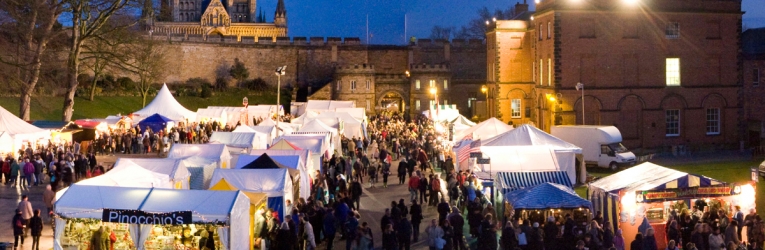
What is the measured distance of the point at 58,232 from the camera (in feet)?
37.9

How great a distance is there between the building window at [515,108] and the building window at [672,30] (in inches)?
343

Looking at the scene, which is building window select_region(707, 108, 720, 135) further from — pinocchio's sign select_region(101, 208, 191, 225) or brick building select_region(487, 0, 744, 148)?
pinocchio's sign select_region(101, 208, 191, 225)

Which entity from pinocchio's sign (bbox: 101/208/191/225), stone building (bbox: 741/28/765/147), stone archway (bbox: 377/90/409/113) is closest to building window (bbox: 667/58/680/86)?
stone building (bbox: 741/28/765/147)

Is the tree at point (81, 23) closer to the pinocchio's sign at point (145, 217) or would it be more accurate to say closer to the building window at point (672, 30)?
the pinocchio's sign at point (145, 217)

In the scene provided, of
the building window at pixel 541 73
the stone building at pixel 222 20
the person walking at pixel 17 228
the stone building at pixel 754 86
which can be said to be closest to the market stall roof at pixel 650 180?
the person walking at pixel 17 228

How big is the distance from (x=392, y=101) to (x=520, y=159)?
39.0 metres

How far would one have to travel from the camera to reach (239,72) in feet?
197

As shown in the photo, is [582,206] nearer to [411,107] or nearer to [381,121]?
[381,121]

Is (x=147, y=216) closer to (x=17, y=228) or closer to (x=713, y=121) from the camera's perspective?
(x=17, y=228)

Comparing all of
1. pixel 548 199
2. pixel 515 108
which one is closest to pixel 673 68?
pixel 515 108

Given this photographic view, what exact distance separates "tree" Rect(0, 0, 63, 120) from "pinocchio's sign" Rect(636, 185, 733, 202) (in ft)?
63.6

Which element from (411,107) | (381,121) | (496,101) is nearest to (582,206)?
(496,101)

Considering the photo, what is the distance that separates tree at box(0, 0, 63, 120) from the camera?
2522cm

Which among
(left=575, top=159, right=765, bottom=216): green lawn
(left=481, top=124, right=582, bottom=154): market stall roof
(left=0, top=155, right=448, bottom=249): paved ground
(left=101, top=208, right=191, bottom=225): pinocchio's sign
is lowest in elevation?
(left=0, top=155, right=448, bottom=249): paved ground
